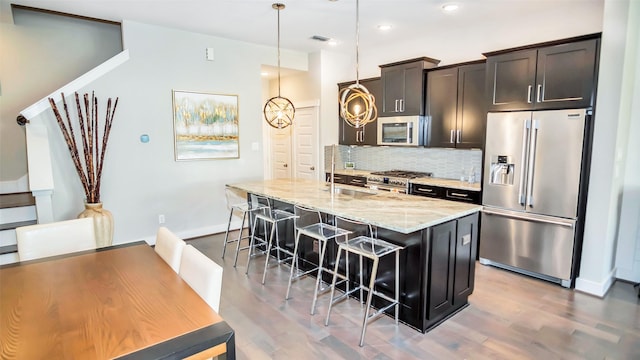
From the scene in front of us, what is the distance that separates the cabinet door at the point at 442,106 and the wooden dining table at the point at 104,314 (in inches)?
150

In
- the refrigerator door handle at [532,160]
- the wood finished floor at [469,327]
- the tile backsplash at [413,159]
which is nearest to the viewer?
the wood finished floor at [469,327]

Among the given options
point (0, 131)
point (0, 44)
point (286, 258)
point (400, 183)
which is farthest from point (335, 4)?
point (0, 131)

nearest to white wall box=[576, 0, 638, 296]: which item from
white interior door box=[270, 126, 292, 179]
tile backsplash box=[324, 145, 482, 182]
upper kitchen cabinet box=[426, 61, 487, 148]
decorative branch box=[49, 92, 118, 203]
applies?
upper kitchen cabinet box=[426, 61, 487, 148]

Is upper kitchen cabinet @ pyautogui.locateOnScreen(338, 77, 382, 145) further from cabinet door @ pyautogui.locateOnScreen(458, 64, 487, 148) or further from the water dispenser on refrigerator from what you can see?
the water dispenser on refrigerator

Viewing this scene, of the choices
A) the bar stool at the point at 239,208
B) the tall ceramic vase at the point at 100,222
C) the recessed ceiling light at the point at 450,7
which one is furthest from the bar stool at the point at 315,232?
the recessed ceiling light at the point at 450,7

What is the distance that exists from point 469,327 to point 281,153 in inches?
198

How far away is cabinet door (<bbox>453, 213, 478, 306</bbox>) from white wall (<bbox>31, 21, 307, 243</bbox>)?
3627 millimetres

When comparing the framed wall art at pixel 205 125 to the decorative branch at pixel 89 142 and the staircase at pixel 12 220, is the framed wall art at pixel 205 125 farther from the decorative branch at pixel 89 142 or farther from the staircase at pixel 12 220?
the staircase at pixel 12 220

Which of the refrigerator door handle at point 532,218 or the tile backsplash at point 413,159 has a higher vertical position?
the tile backsplash at point 413,159

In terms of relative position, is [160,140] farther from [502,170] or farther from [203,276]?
[502,170]

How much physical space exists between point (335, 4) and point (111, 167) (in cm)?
335

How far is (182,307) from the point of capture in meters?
1.53

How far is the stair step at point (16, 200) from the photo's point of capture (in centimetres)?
375

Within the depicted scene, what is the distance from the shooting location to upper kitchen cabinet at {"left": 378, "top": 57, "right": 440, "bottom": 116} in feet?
15.6
